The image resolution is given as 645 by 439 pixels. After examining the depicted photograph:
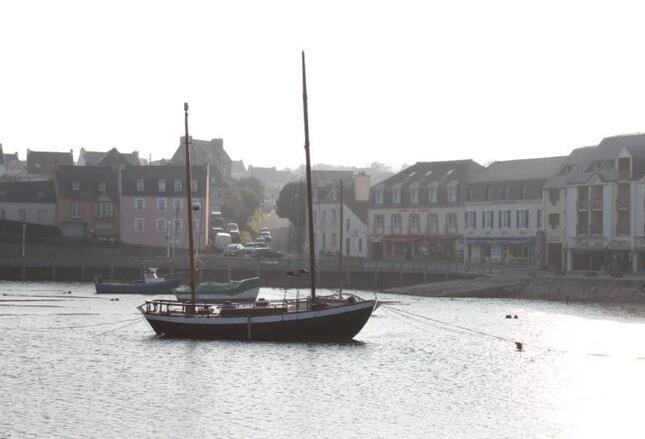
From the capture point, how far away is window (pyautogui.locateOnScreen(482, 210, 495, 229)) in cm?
14150

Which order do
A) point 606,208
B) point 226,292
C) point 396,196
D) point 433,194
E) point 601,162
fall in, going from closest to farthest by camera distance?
1. point 226,292
2. point 606,208
3. point 601,162
4. point 433,194
5. point 396,196

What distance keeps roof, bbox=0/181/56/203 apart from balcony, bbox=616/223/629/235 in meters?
84.8

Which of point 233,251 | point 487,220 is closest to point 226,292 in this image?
point 487,220

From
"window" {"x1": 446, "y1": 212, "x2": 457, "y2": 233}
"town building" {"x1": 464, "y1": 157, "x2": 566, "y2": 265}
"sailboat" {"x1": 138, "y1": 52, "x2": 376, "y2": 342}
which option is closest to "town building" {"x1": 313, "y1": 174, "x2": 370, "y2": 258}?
"window" {"x1": 446, "y1": 212, "x2": 457, "y2": 233}

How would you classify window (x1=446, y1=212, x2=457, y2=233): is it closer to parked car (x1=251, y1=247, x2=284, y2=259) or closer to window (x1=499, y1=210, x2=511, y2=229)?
window (x1=499, y1=210, x2=511, y2=229)

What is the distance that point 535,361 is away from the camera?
6431 centimetres

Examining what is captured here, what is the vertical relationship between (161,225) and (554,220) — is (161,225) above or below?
below

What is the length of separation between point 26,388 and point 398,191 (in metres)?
108

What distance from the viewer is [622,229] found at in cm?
11600

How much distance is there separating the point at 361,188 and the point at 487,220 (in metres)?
30.7

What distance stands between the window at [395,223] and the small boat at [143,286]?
4563 cm

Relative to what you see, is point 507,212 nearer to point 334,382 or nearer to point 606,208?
point 606,208

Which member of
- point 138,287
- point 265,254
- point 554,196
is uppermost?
point 554,196

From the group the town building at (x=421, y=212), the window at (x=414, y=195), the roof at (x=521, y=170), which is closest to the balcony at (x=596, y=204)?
the roof at (x=521, y=170)
